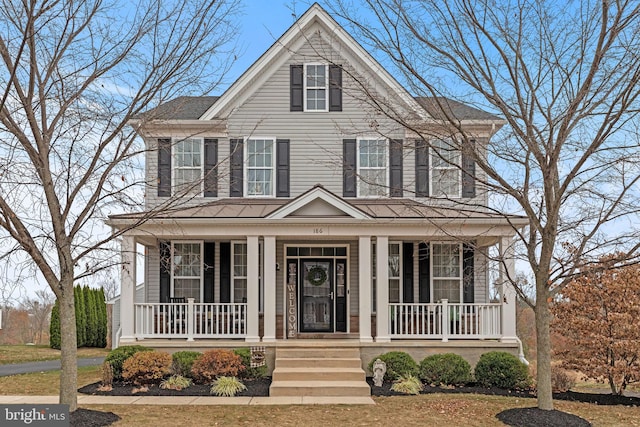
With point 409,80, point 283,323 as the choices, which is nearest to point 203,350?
point 283,323

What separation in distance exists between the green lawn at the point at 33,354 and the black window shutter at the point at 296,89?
39.4 feet

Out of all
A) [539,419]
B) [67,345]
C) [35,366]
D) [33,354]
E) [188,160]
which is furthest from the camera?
[33,354]

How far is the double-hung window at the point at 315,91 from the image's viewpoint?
16953 millimetres

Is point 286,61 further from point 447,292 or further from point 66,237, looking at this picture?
point 66,237

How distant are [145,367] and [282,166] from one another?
6201 millimetres

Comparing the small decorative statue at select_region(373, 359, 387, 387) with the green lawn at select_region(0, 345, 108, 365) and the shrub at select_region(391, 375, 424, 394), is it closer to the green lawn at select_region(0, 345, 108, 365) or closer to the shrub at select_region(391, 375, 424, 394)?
the shrub at select_region(391, 375, 424, 394)

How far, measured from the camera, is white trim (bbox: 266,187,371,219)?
14.5 meters

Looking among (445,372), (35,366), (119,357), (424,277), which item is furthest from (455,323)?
(35,366)

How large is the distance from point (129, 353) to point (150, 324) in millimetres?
1458

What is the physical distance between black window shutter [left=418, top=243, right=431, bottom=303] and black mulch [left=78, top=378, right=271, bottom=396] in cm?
509

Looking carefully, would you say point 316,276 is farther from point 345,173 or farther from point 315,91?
point 315,91

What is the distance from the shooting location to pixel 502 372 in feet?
45.0

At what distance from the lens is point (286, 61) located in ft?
55.6

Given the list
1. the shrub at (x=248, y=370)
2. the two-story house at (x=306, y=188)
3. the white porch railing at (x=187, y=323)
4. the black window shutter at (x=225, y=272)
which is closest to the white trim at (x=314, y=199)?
the two-story house at (x=306, y=188)
